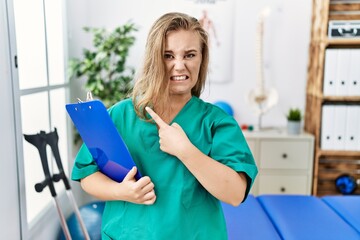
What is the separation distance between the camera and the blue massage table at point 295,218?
136 cm

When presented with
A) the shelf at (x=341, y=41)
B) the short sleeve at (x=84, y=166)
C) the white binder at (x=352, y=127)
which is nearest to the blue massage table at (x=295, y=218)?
the short sleeve at (x=84, y=166)

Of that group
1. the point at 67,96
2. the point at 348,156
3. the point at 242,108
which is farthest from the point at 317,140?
the point at 67,96

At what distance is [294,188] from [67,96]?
1767 millimetres

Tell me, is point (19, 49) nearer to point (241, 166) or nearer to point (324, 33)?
point (241, 166)

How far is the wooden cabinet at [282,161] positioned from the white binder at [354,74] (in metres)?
0.43

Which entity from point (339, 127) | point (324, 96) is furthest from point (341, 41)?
point (339, 127)

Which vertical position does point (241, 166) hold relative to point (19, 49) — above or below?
below

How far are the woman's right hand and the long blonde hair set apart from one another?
146 millimetres

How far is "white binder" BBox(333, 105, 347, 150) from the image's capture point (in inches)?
98.3

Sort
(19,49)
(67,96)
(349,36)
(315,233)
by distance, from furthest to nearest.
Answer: (67,96) → (349,36) → (19,49) → (315,233)

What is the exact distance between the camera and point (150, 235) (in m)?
0.78

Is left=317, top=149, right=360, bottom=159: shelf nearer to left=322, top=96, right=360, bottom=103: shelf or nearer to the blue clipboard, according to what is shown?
left=322, top=96, right=360, bottom=103: shelf

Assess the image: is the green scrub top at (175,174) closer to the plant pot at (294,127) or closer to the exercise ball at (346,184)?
the plant pot at (294,127)

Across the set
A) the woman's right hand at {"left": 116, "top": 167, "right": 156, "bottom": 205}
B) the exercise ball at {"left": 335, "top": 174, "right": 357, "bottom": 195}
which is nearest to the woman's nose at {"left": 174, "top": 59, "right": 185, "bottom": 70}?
the woman's right hand at {"left": 116, "top": 167, "right": 156, "bottom": 205}
